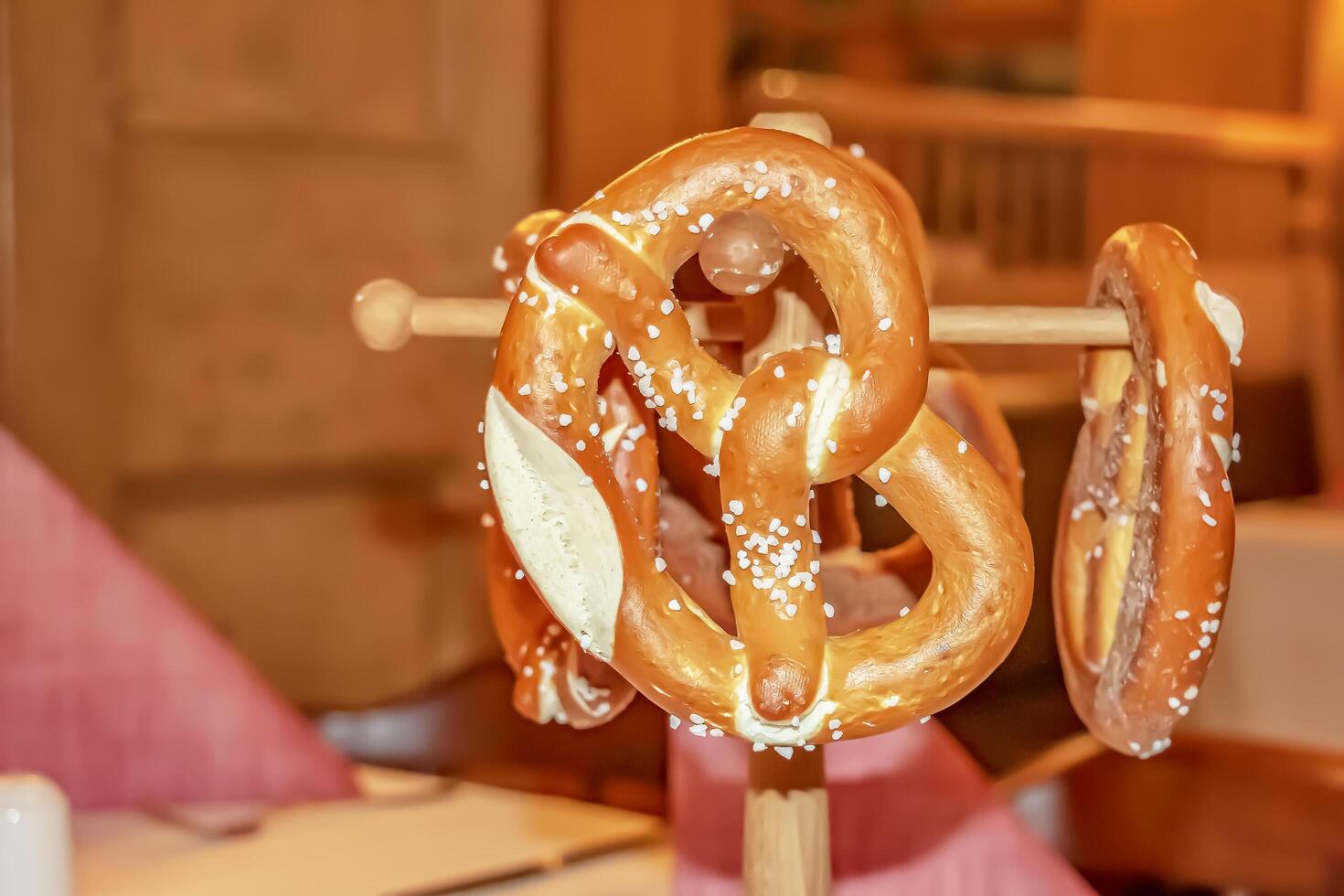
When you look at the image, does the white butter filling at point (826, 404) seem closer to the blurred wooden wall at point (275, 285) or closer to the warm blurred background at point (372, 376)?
the warm blurred background at point (372, 376)

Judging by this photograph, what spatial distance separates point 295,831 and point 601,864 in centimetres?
18

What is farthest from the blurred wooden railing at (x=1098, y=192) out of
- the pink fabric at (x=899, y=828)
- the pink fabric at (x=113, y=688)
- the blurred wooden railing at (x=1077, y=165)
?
the pink fabric at (x=899, y=828)

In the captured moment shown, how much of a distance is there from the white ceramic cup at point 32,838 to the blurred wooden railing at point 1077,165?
1.63m

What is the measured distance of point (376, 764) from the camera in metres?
0.98

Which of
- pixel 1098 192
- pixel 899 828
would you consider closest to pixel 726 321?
pixel 899 828

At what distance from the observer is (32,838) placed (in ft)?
1.82

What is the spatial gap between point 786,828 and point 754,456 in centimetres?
16

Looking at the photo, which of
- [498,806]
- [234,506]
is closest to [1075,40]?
[234,506]

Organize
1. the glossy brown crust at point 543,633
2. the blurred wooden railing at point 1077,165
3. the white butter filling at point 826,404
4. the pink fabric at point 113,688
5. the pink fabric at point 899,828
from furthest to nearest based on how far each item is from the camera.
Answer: the blurred wooden railing at point 1077,165, the pink fabric at point 113,688, the pink fabric at point 899,828, the glossy brown crust at point 543,633, the white butter filling at point 826,404

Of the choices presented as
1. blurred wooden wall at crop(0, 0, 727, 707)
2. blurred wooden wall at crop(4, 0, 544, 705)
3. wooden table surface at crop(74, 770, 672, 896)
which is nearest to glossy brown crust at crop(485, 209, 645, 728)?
wooden table surface at crop(74, 770, 672, 896)

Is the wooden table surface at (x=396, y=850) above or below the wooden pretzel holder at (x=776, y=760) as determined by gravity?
below

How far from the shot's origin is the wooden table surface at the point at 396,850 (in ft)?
2.23

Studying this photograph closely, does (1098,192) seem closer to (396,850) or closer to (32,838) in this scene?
(396,850)

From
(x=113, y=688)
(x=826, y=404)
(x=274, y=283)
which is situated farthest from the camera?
(x=274, y=283)
